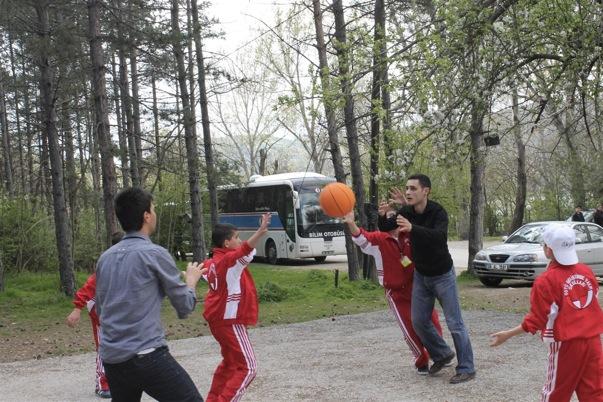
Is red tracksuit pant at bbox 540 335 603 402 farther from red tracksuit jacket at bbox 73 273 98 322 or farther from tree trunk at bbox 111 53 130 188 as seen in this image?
tree trunk at bbox 111 53 130 188

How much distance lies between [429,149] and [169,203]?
50.2 feet

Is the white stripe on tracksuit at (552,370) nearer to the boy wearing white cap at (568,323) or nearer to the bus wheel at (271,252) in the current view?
the boy wearing white cap at (568,323)

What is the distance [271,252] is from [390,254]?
20831 millimetres

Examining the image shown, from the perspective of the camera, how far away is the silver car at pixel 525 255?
15445mm

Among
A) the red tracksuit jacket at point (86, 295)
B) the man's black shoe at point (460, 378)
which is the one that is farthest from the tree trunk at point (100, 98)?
the man's black shoe at point (460, 378)

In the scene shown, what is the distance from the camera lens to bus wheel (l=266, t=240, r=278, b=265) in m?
27.5

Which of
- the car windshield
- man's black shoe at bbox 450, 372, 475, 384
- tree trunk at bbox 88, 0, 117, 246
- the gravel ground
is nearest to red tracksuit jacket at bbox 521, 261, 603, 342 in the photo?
the gravel ground

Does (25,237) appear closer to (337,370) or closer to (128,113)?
(128,113)

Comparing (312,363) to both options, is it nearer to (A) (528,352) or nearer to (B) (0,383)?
(A) (528,352)

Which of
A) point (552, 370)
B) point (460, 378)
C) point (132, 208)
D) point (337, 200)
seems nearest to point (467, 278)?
point (460, 378)

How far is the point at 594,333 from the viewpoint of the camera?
15.1ft

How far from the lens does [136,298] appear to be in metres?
3.98

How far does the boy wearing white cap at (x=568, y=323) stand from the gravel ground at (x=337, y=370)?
5.26 ft

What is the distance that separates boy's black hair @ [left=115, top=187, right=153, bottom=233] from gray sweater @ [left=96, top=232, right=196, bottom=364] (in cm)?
12
